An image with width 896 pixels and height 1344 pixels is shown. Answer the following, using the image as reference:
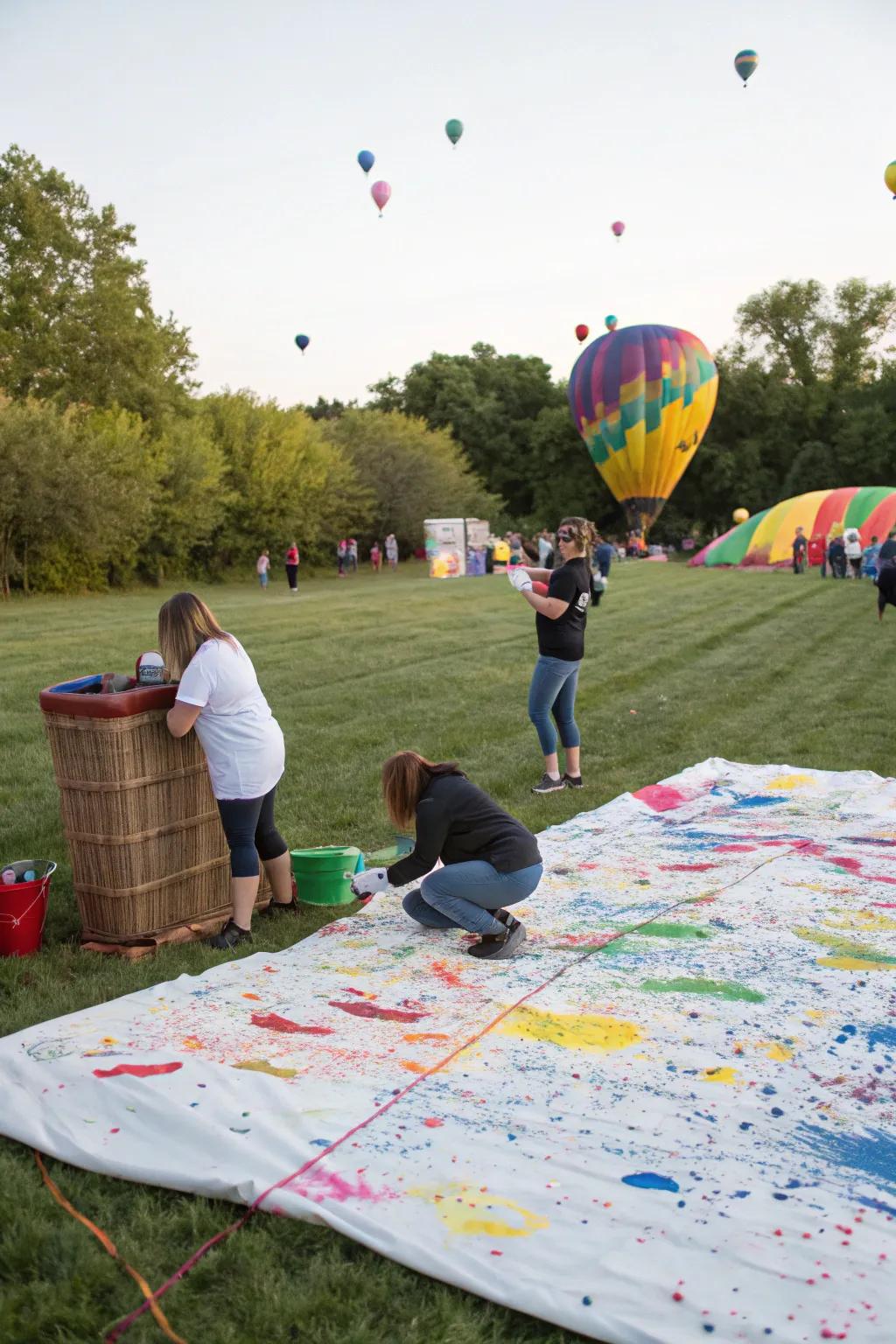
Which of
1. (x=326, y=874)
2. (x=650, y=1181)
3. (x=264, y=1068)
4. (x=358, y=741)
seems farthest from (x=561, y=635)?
(x=650, y=1181)

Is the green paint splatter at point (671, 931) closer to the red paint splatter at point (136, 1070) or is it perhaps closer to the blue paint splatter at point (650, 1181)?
the blue paint splatter at point (650, 1181)

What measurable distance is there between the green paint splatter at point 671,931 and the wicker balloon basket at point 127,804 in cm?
176

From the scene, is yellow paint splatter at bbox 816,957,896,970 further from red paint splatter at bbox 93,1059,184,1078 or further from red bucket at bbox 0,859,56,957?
red bucket at bbox 0,859,56,957

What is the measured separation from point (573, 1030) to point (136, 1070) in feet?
3.97

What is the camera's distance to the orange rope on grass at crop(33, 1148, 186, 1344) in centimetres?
225

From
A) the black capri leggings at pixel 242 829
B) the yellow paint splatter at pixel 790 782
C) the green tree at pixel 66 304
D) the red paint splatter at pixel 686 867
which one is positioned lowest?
the yellow paint splatter at pixel 790 782

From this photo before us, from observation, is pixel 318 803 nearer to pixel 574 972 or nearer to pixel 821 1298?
pixel 574 972

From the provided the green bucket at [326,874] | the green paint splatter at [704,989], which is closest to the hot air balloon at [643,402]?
the green bucket at [326,874]

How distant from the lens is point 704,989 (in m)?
3.55

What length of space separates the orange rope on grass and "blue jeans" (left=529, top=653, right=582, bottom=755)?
442cm

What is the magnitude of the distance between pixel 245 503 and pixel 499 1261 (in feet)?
114

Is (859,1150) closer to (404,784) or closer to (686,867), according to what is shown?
(404,784)

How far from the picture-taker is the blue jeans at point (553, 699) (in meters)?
6.75

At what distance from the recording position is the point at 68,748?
425cm
